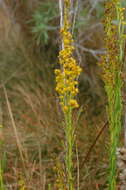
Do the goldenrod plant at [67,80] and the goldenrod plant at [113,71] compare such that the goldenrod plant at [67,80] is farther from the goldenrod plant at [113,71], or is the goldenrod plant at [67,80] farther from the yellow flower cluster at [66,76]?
the goldenrod plant at [113,71]

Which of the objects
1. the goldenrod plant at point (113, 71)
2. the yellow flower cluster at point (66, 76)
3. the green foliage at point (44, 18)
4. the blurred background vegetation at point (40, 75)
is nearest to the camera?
the yellow flower cluster at point (66, 76)

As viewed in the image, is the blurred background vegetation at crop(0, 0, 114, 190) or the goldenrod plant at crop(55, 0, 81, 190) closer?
the goldenrod plant at crop(55, 0, 81, 190)

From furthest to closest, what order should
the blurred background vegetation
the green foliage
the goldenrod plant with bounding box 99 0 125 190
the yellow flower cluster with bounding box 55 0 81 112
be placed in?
the green foliage, the blurred background vegetation, the goldenrod plant with bounding box 99 0 125 190, the yellow flower cluster with bounding box 55 0 81 112

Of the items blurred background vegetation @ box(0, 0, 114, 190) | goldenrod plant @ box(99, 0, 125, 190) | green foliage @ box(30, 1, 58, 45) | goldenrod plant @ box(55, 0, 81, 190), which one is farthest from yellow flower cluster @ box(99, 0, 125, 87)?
green foliage @ box(30, 1, 58, 45)

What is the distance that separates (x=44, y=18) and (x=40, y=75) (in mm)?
481

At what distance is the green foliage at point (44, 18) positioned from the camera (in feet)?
8.57

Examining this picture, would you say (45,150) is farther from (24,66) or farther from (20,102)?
(24,66)

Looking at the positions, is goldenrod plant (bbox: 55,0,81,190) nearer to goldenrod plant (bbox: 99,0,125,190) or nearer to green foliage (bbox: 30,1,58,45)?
goldenrod plant (bbox: 99,0,125,190)

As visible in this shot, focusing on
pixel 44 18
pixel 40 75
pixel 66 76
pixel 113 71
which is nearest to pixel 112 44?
pixel 113 71

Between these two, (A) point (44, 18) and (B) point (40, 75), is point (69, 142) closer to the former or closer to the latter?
(A) point (44, 18)

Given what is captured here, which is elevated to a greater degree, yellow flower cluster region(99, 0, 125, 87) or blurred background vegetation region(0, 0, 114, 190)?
yellow flower cluster region(99, 0, 125, 87)

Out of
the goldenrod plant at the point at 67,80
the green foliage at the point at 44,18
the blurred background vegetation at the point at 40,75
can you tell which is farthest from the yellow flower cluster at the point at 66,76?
the green foliage at the point at 44,18

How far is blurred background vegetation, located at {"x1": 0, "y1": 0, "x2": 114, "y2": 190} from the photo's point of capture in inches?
92.9

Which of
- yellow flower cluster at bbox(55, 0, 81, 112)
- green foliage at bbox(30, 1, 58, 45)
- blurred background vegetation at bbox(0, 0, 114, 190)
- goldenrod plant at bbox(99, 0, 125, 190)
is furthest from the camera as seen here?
green foliage at bbox(30, 1, 58, 45)
